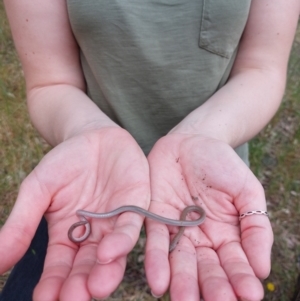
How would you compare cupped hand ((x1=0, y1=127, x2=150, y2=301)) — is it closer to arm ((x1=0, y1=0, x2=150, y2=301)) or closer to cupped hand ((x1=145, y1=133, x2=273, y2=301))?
arm ((x1=0, y1=0, x2=150, y2=301))

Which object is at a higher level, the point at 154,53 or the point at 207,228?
the point at 154,53

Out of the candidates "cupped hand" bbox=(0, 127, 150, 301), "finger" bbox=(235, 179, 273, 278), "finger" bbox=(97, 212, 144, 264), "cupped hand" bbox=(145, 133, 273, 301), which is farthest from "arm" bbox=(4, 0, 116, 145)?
"finger" bbox=(235, 179, 273, 278)

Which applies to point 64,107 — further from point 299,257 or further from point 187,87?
point 299,257

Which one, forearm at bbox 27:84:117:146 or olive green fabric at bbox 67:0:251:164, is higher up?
olive green fabric at bbox 67:0:251:164

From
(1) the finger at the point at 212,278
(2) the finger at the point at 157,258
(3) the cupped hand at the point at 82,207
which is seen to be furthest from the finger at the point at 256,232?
(3) the cupped hand at the point at 82,207

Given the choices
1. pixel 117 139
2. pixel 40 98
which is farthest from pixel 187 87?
pixel 40 98

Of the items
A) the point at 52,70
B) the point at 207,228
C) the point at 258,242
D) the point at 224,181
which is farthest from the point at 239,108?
the point at 52,70

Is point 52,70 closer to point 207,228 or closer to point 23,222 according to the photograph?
point 23,222
